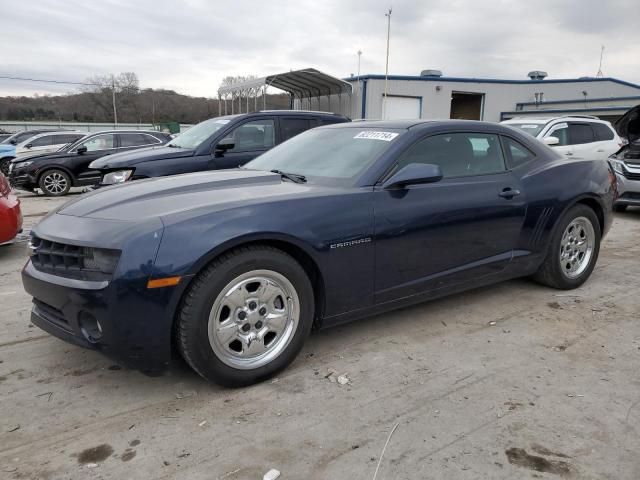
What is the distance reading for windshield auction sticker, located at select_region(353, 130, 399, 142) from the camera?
3.51 metres

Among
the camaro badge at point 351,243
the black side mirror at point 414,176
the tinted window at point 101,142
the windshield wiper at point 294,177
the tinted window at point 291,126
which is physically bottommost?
the camaro badge at point 351,243

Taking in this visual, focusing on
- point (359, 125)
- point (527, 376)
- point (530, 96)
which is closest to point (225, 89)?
point (530, 96)

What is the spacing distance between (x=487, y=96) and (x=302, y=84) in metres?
9.34

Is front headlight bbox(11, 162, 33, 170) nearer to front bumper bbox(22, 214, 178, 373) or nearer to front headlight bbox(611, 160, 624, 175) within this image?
front bumper bbox(22, 214, 178, 373)

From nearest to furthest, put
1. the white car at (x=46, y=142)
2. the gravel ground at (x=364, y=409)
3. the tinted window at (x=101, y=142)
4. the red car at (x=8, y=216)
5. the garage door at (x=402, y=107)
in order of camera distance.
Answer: the gravel ground at (x=364, y=409), the red car at (x=8, y=216), the tinted window at (x=101, y=142), the white car at (x=46, y=142), the garage door at (x=402, y=107)

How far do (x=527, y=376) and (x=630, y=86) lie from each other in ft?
94.0

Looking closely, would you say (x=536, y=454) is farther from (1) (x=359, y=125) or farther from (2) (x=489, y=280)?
(1) (x=359, y=125)

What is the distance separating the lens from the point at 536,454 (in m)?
2.26

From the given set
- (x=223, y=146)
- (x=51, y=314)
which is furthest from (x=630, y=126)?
(x=51, y=314)

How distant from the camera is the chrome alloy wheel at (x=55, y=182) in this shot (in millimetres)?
11523

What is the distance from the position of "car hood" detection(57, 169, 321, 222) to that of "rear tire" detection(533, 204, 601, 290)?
2.40 m

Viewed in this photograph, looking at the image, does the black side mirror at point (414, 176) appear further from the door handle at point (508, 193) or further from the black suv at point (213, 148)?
the black suv at point (213, 148)

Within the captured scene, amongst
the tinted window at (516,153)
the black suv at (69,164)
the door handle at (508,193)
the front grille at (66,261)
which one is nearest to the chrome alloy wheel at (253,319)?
the front grille at (66,261)

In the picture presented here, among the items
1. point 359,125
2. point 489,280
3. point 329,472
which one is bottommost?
point 329,472
